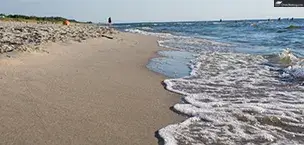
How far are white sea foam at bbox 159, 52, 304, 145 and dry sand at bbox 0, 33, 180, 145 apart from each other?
267 millimetres

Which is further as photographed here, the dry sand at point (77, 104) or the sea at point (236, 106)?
the sea at point (236, 106)

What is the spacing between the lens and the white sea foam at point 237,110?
10.7 ft

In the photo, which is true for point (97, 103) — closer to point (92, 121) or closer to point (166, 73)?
point (92, 121)

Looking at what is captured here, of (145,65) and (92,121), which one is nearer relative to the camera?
(92,121)

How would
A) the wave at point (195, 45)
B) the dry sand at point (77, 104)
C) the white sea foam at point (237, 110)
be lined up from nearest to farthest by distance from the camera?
1. the dry sand at point (77, 104)
2. the white sea foam at point (237, 110)
3. the wave at point (195, 45)

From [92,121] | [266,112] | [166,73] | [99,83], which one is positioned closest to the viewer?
[92,121]

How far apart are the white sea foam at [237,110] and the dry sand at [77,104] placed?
0.27 meters

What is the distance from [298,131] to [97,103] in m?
2.18

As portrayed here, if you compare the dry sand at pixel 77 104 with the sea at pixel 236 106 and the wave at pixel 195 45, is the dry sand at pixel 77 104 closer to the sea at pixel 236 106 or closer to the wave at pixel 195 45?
the sea at pixel 236 106

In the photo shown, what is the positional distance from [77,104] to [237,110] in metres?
1.85

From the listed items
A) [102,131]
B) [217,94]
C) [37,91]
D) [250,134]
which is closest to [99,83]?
[37,91]

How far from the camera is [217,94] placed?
202 inches

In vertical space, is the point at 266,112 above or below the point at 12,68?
below

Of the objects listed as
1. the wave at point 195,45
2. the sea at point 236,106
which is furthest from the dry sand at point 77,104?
the wave at point 195,45
